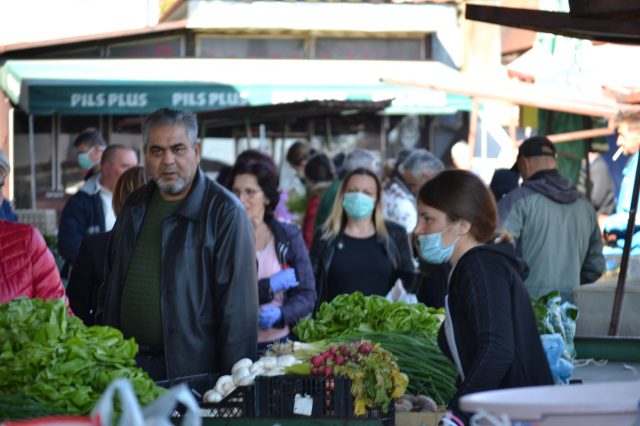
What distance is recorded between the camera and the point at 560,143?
981 cm

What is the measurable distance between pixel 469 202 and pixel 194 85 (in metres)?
8.64

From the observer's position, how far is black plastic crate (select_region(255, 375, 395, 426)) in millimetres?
2650

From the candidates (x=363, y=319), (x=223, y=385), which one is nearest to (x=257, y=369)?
(x=223, y=385)

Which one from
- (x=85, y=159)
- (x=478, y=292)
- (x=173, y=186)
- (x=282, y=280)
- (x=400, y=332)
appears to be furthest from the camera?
(x=85, y=159)

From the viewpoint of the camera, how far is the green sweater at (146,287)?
3518 millimetres

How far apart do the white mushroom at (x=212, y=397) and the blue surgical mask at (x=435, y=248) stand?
99 centimetres

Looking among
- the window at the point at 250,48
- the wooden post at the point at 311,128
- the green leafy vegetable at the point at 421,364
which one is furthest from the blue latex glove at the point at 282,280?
the window at the point at 250,48

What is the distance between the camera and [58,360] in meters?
2.42

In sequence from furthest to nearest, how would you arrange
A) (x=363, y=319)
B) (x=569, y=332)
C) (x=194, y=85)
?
(x=194, y=85) < (x=569, y=332) < (x=363, y=319)

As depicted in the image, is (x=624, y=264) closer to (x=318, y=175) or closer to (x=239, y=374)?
(x=239, y=374)

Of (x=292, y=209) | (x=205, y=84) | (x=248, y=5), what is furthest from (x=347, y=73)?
(x=292, y=209)

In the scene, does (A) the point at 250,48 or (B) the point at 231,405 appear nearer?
(B) the point at 231,405

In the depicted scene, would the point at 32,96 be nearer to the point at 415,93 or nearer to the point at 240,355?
the point at 415,93

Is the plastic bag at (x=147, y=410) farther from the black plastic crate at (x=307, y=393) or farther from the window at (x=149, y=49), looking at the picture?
the window at (x=149, y=49)
